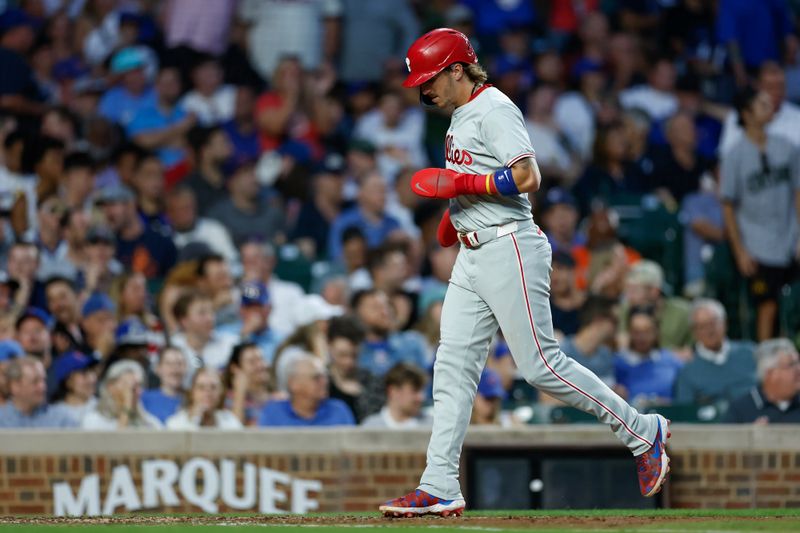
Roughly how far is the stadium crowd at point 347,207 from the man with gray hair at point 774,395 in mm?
17

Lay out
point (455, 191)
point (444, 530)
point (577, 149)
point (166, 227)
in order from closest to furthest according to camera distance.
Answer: point (444, 530)
point (455, 191)
point (166, 227)
point (577, 149)

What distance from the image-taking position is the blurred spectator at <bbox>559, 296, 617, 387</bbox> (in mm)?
10344

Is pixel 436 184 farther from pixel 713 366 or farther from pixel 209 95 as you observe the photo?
pixel 209 95

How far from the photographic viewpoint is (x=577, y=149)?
13.6 m

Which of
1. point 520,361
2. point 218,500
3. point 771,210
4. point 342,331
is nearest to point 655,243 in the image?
point 771,210

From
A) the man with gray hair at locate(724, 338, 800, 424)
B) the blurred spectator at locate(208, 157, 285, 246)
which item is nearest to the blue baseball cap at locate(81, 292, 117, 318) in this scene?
the blurred spectator at locate(208, 157, 285, 246)

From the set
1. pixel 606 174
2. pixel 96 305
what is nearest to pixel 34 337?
pixel 96 305

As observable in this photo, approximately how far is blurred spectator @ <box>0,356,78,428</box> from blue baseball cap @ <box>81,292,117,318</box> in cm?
118

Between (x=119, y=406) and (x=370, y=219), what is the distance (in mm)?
3664

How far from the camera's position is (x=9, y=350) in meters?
9.88

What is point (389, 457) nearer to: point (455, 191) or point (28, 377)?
point (28, 377)

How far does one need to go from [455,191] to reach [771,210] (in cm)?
686

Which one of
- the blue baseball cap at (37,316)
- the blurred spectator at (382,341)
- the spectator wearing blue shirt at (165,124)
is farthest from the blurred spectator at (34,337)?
the spectator wearing blue shirt at (165,124)

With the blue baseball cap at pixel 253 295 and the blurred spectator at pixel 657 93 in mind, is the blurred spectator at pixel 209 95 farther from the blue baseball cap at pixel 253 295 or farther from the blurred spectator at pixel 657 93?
the blurred spectator at pixel 657 93
